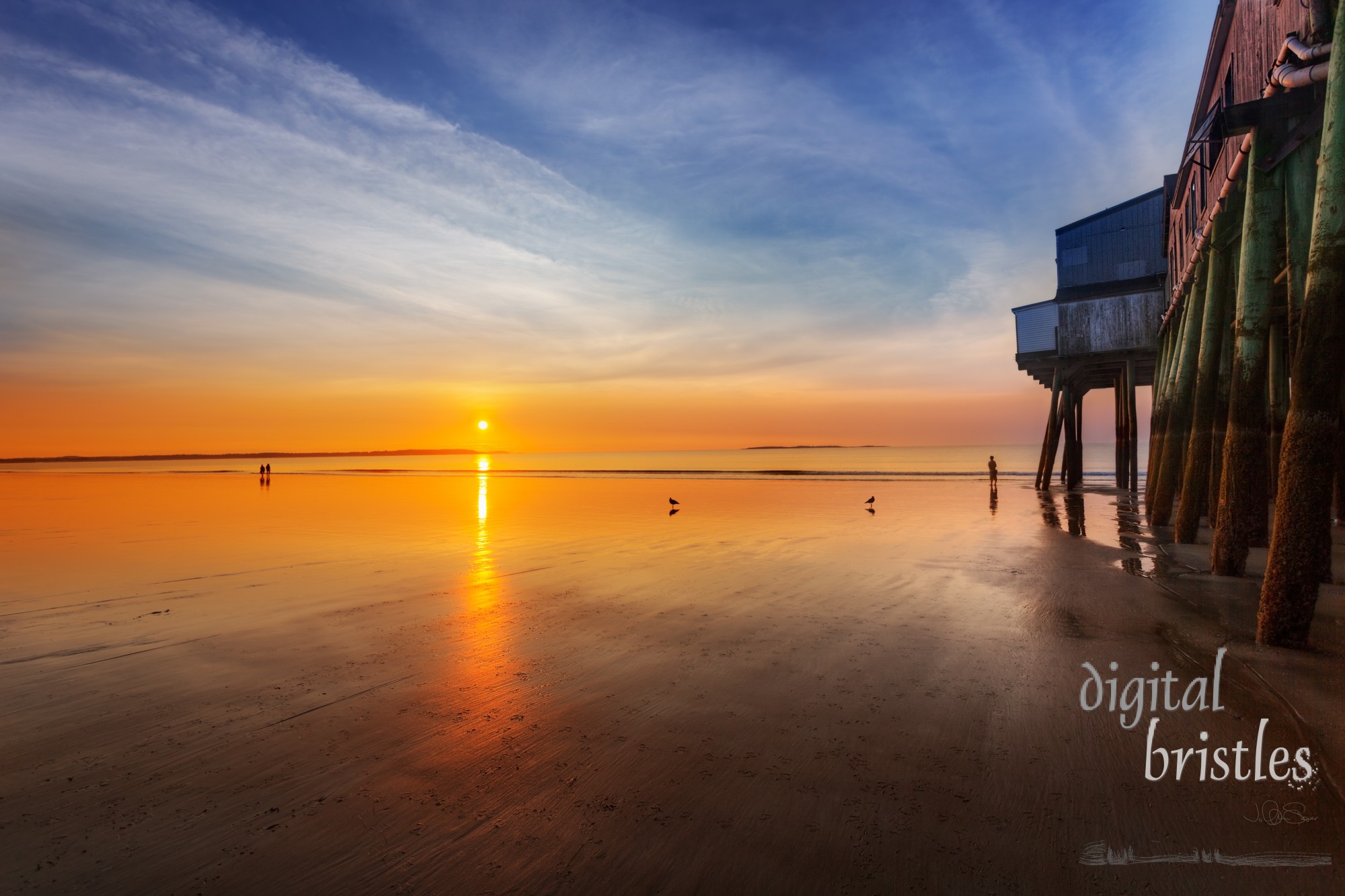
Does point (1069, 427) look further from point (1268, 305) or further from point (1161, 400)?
point (1268, 305)

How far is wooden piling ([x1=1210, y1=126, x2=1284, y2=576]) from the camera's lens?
786cm

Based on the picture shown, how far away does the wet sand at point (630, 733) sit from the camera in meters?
2.91

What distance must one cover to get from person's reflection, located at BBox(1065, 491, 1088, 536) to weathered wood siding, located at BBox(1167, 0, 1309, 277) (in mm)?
7126

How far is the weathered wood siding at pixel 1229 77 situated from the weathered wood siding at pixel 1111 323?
6.34 m

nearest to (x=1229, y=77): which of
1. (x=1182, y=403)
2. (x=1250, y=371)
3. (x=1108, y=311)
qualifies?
(x=1182, y=403)

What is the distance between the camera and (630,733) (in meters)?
4.24

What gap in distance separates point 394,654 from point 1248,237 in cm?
1111

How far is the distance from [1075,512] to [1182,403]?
797 centimetres

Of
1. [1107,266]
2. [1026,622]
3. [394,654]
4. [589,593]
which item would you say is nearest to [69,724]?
[394,654]

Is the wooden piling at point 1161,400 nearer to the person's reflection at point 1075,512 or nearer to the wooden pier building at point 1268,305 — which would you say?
the person's reflection at point 1075,512

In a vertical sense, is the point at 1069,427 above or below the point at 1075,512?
above

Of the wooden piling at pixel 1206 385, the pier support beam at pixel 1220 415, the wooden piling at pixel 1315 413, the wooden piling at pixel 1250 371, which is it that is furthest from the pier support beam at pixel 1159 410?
the wooden piling at pixel 1315 413

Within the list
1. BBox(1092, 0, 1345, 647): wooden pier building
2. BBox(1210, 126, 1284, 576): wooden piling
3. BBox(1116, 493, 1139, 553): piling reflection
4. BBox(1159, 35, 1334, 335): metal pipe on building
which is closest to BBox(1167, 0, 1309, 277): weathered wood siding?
BBox(1092, 0, 1345, 647): wooden pier building
